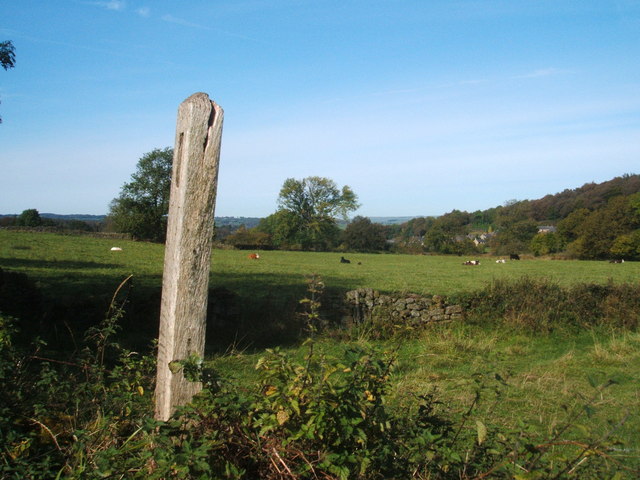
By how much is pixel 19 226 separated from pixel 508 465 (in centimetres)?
4847

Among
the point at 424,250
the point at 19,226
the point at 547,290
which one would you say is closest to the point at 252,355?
the point at 547,290

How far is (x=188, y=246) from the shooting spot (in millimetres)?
2846

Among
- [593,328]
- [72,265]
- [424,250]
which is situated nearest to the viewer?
[593,328]

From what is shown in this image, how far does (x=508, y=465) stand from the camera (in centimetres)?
243

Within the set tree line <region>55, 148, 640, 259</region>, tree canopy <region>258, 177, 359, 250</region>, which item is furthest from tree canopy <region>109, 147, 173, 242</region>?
tree canopy <region>258, 177, 359, 250</region>

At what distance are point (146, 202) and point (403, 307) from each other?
48.5m

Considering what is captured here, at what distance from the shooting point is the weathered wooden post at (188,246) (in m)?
2.81

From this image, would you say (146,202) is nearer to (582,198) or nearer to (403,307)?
(403,307)

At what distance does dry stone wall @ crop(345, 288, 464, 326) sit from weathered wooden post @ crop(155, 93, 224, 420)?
7835mm

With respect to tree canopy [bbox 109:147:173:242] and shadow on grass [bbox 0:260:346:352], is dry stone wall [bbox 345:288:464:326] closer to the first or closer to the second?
shadow on grass [bbox 0:260:346:352]

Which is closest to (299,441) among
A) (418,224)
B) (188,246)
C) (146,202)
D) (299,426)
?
(299,426)

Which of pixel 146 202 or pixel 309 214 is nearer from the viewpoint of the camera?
pixel 146 202

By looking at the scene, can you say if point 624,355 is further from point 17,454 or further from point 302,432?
point 17,454

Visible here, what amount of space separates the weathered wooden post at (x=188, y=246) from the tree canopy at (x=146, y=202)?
51.0m
